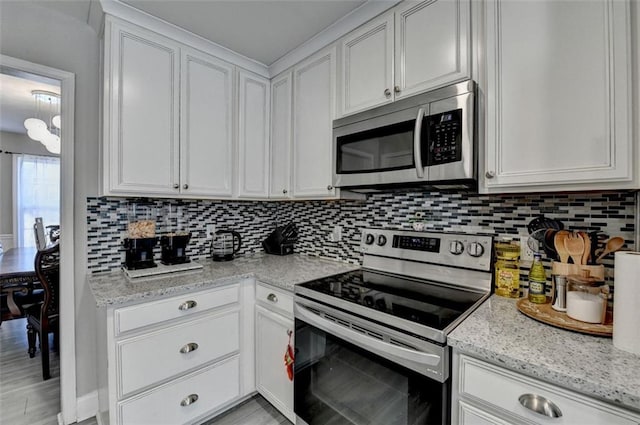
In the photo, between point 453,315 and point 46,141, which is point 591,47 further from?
point 46,141

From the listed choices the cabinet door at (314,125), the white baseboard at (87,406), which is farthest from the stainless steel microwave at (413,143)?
the white baseboard at (87,406)

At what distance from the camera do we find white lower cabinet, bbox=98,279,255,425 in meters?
1.39

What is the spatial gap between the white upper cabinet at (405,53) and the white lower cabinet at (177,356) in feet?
4.56

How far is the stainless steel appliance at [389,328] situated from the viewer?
1026mm

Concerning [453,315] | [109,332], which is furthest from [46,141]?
[453,315]

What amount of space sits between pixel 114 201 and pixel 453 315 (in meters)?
2.10

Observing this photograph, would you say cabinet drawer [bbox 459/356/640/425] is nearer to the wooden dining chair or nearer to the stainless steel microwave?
the stainless steel microwave

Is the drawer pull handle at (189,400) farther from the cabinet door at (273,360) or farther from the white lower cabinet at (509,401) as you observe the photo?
the white lower cabinet at (509,401)

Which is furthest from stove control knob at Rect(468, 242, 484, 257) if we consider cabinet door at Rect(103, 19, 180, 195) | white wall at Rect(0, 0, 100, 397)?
white wall at Rect(0, 0, 100, 397)

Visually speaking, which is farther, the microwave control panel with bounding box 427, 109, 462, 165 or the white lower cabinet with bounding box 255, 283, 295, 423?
the white lower cabinet with bounding box 255, 283, 295, 423

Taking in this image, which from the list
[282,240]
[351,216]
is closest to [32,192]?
[282,240]

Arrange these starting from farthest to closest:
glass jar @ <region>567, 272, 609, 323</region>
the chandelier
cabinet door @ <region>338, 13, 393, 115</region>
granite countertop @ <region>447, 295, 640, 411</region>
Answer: the chandelier, cabinet door @ <region>338, 13, 393, 115</region>, glass jar @ <region>567, 272, 609, 323</region>, granite countertop @ <region>447, 295, 640, 411</region>

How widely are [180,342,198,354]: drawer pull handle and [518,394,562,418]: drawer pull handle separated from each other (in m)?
1.51

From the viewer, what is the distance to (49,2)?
1645 millimetres
